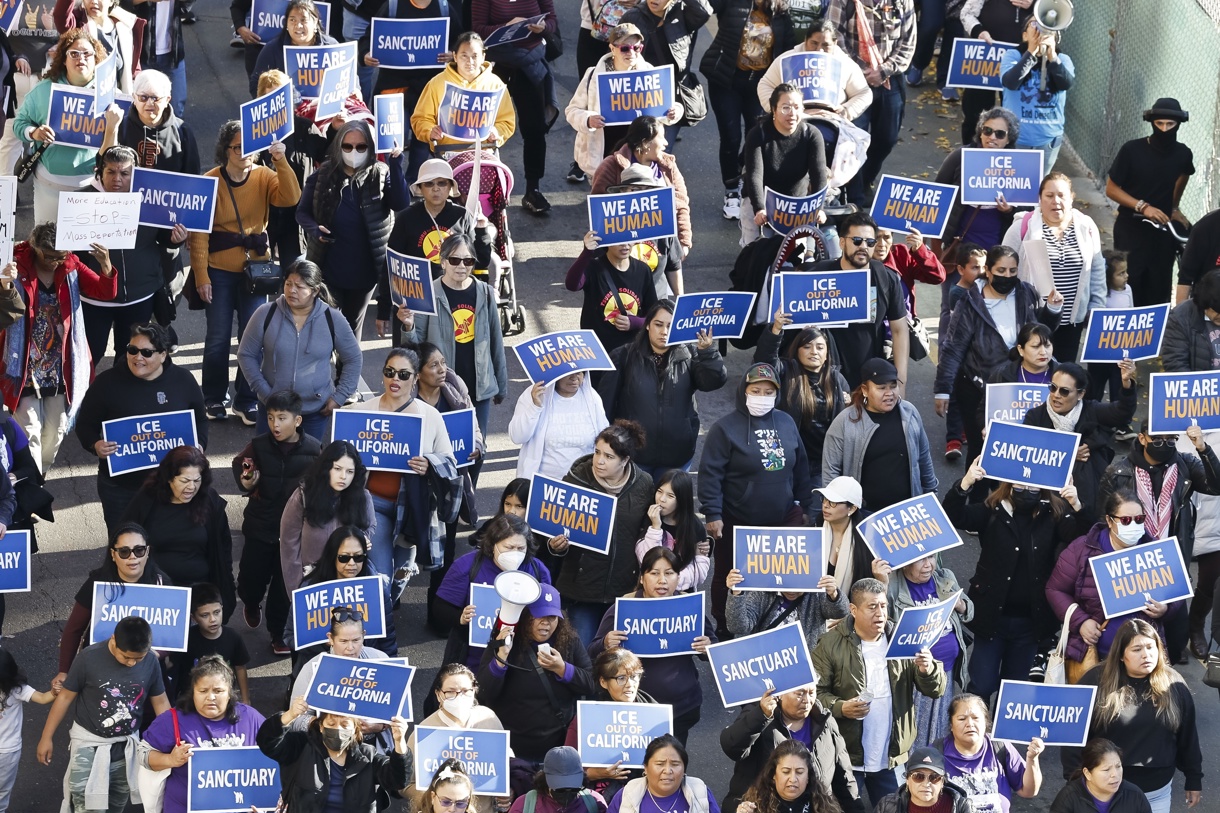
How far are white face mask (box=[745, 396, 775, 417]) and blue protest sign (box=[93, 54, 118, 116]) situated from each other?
5.20 meters

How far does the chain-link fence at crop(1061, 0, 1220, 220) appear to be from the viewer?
1738 cm

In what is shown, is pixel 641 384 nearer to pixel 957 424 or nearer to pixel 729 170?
pixel 957 424

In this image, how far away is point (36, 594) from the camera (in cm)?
1419

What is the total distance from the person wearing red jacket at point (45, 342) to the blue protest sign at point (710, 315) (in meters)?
3.78

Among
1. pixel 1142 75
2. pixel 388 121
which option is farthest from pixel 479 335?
pixel 1142 75

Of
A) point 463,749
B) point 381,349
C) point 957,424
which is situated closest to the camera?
point 463,749

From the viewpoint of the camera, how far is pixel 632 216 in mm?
14633

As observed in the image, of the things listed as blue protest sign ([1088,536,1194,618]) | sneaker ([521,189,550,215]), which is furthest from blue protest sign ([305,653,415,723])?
sneaker ([521,189,550,215])

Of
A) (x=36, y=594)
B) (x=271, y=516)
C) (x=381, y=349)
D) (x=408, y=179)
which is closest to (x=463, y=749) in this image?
(x=271, y=516)

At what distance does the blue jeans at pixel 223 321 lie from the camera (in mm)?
15398

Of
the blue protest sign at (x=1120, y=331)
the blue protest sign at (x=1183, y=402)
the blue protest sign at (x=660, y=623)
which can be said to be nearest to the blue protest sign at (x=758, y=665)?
the blue protest sign at (x=660, y=623)

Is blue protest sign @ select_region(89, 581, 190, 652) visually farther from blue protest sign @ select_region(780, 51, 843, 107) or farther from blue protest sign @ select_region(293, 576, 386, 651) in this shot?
blue protest sign @ select_region(780, 51, 843, 107)

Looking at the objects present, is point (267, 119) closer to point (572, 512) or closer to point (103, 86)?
point (103, 86)

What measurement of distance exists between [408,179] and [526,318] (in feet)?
5.15
